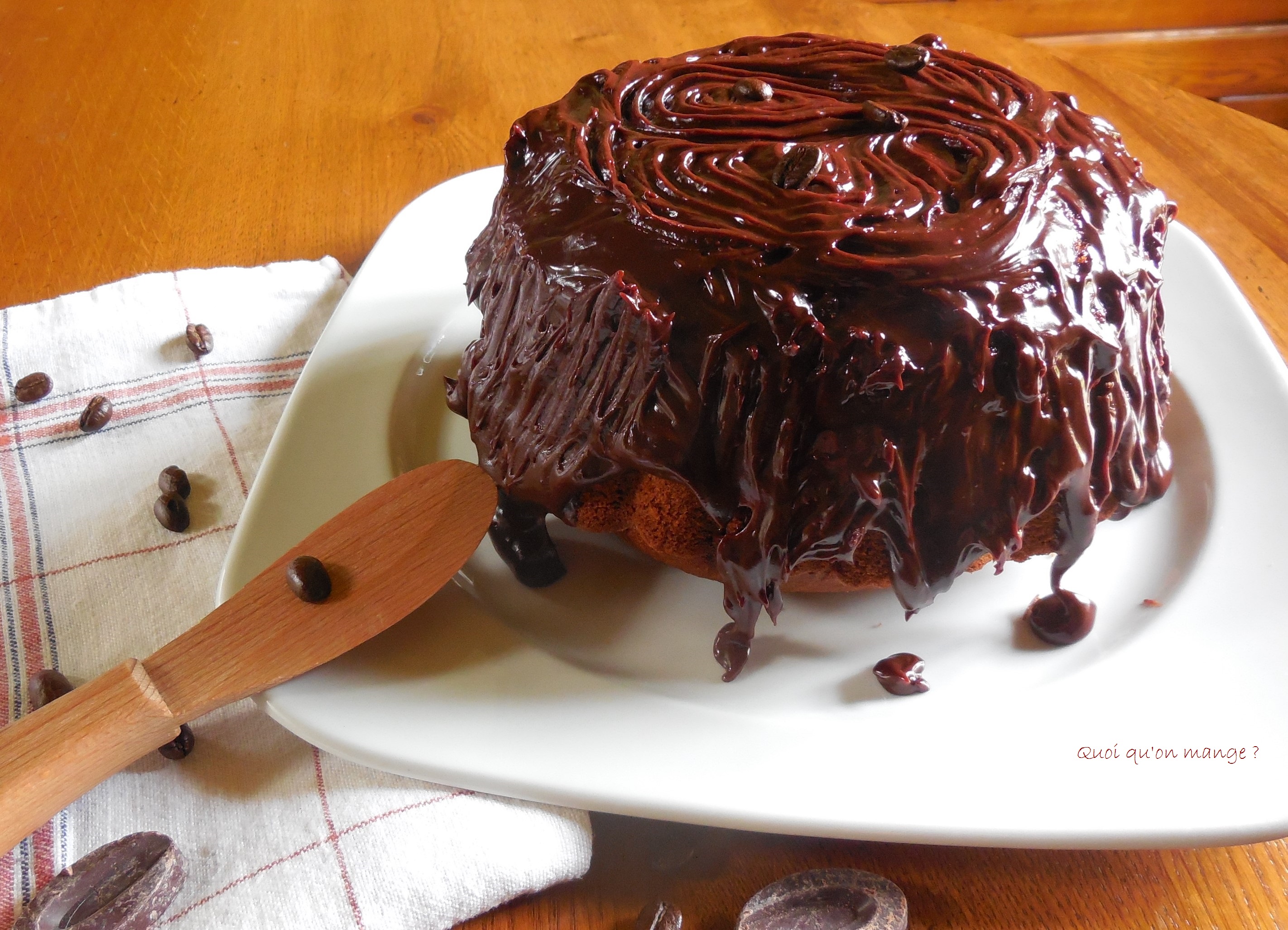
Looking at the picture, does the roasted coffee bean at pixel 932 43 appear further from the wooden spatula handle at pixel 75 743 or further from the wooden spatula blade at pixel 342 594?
the wooden spatula handle at pixel 75 743

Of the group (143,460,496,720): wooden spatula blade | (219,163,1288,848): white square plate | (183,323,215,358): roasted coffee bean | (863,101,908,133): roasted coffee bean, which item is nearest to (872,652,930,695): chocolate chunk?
(219,163,1288,848): white square plate

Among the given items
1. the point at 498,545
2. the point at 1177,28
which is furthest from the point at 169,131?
A: the point at 1177,28

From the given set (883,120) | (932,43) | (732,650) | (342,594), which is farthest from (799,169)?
(342,594)

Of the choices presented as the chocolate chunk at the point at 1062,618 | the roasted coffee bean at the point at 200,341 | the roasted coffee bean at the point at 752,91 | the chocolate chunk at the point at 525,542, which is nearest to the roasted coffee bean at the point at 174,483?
the roasted coffee bean at the point at 200,341

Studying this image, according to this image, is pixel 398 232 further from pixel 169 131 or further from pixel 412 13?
pixel 412 13

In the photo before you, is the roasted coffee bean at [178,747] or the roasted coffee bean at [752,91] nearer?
the roasted coffee bean at [178,747]

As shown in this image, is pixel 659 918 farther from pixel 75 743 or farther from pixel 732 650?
pixel 75 743
